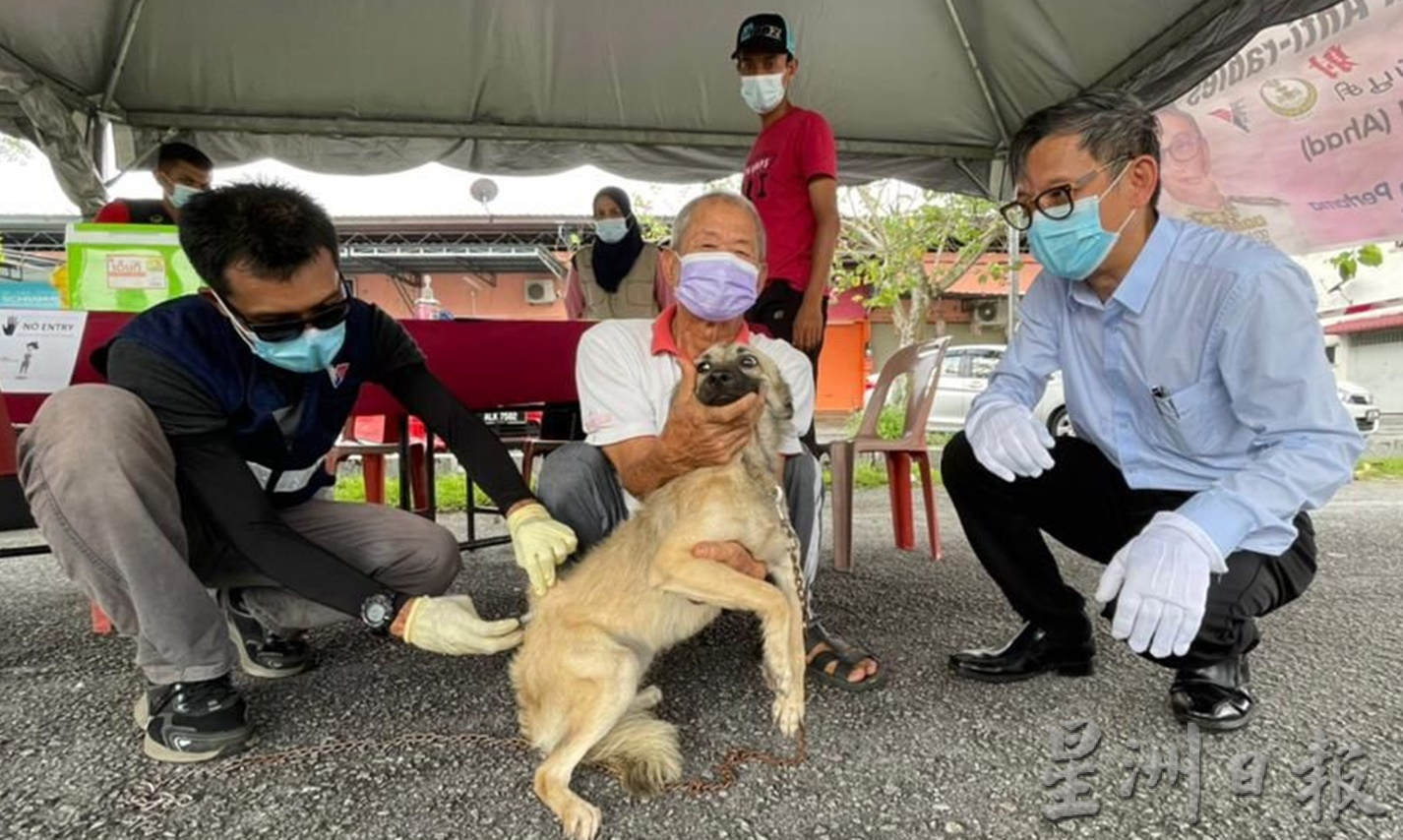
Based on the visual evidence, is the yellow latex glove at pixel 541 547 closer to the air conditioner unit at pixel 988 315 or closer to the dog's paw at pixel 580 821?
the dog's paw at pixel 580 821

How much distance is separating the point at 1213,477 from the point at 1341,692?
1034 mm

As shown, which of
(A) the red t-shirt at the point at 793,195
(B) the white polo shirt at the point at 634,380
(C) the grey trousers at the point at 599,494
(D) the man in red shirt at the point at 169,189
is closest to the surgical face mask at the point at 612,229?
(A) the red t-shirt at the point at 793,195

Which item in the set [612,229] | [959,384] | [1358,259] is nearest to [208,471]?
[612,229]

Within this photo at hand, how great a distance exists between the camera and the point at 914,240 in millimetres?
13891

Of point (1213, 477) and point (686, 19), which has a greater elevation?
point (686, 19)

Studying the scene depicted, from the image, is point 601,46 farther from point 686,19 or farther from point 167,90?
point 167,90

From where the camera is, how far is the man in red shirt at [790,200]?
371 centimetres

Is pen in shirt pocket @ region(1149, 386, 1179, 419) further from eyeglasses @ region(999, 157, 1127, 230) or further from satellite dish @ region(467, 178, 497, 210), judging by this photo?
satellite dish @ region(467, 178, 497, 210)

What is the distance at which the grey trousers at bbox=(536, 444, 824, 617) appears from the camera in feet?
8.25

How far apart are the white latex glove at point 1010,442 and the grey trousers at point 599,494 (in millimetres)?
627

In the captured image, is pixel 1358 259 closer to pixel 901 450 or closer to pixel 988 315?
pixel 901 450

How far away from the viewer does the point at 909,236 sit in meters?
13.9

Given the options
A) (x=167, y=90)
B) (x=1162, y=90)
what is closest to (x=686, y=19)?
(x=1162, y=90)

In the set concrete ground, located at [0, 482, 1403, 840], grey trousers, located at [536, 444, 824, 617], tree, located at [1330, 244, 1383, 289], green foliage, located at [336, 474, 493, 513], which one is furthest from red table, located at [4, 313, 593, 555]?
tree, located at [1330, 244, 1383, 289]
